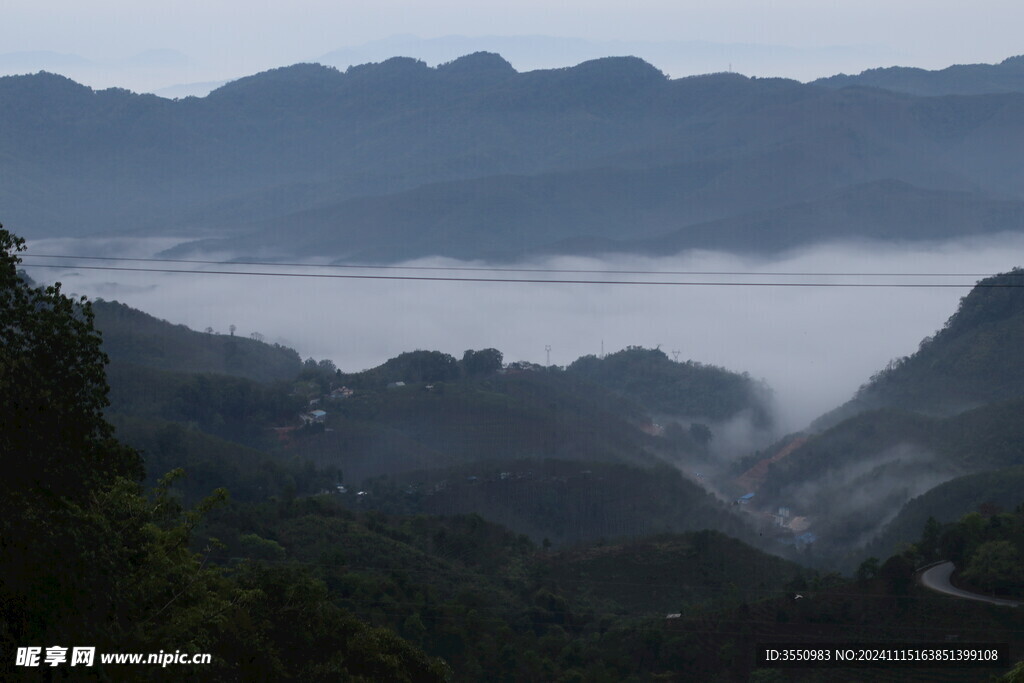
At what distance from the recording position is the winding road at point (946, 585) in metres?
26.4

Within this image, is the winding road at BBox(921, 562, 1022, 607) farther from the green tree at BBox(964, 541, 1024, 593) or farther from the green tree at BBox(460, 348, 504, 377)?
the green tree at BBox(460, 348, 504, 377)

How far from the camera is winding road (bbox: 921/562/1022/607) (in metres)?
26.4

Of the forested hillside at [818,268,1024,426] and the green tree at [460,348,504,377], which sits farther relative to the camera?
the green tree at [460,348,504,377]

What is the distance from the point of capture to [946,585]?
28797 mm

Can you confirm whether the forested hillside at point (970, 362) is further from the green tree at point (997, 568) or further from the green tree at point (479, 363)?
the green tree at point (997, 568)

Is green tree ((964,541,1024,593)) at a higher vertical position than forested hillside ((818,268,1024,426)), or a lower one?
lower

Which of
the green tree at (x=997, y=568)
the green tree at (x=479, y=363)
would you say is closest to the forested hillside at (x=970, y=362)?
the green tree at (x=479, y=363)

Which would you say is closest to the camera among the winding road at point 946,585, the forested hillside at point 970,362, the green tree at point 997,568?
the winding road at point 946,585

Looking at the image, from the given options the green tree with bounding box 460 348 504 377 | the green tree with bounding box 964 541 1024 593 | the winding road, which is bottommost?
the winding road

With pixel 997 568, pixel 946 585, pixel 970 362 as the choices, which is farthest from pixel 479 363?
pixel 997 568

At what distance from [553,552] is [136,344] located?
4255 centimetres

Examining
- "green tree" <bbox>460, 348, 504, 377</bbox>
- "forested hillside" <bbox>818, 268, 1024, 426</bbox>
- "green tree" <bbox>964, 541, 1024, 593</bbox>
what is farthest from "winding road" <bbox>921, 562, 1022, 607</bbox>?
"green tree" <bbox>460, 348, 504, 377</bbox>

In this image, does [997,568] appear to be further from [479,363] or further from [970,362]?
[479,363]

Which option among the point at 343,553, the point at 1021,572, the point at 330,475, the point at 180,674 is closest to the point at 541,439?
the point at 330,475
